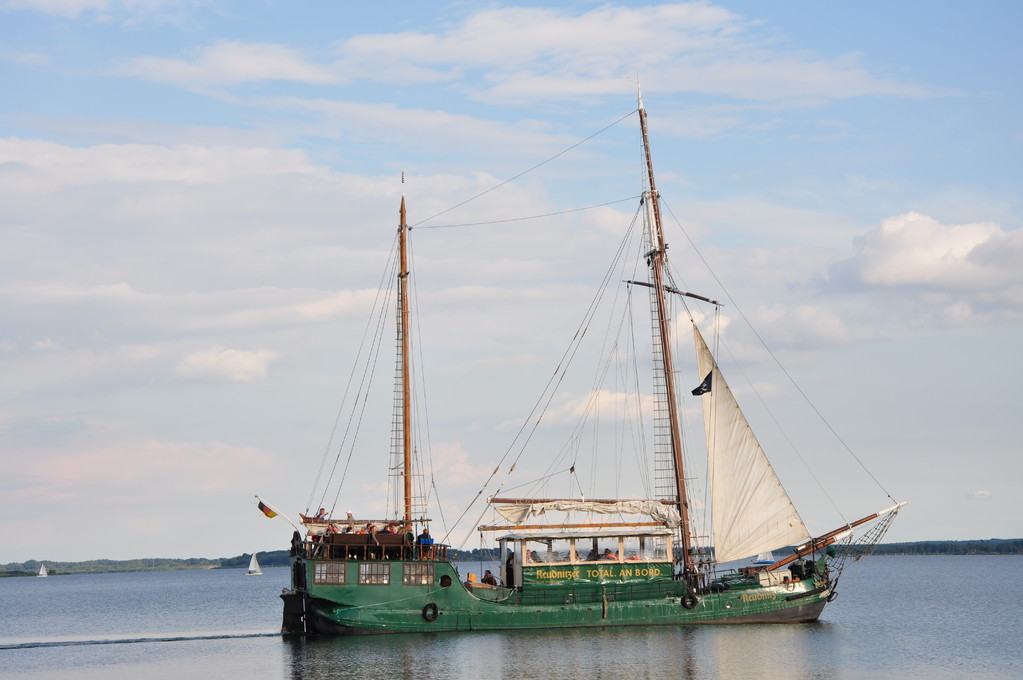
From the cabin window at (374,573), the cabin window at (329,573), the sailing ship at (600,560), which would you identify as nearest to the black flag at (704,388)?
the sailing ship at (600,560)

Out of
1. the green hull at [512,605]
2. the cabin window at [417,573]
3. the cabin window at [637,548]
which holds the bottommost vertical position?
the green hull at [512,605]

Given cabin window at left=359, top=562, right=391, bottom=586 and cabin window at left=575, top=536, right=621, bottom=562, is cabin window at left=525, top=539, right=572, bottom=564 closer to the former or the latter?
cabin window at left=575, top=536, right=621, bottom=562

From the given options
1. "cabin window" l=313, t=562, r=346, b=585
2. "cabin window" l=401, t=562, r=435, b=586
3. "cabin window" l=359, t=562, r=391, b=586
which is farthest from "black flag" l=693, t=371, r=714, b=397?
"cabin window" l=313, t=562, r=346, b=585

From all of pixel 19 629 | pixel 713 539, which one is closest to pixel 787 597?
pixel 713 539

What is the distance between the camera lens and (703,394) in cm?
5531

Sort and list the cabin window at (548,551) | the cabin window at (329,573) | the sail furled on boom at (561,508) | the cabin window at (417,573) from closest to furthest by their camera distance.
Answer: the cabin window at (329,573), the cabin window at (417,573), the cabin window at (548,551), the sail furled on boom at (561,508)

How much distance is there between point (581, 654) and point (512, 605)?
7341 mm

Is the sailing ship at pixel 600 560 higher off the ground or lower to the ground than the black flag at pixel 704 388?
lower

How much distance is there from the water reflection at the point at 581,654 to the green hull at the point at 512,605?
62 centimetres

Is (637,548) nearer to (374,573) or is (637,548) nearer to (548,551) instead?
(548,551)

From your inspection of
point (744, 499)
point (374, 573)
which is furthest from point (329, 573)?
point (744, 499)

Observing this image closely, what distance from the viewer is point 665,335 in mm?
56875

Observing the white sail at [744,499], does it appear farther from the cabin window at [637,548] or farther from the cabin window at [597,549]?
the cabin window at [597,549]

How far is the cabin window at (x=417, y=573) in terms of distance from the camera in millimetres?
50250
